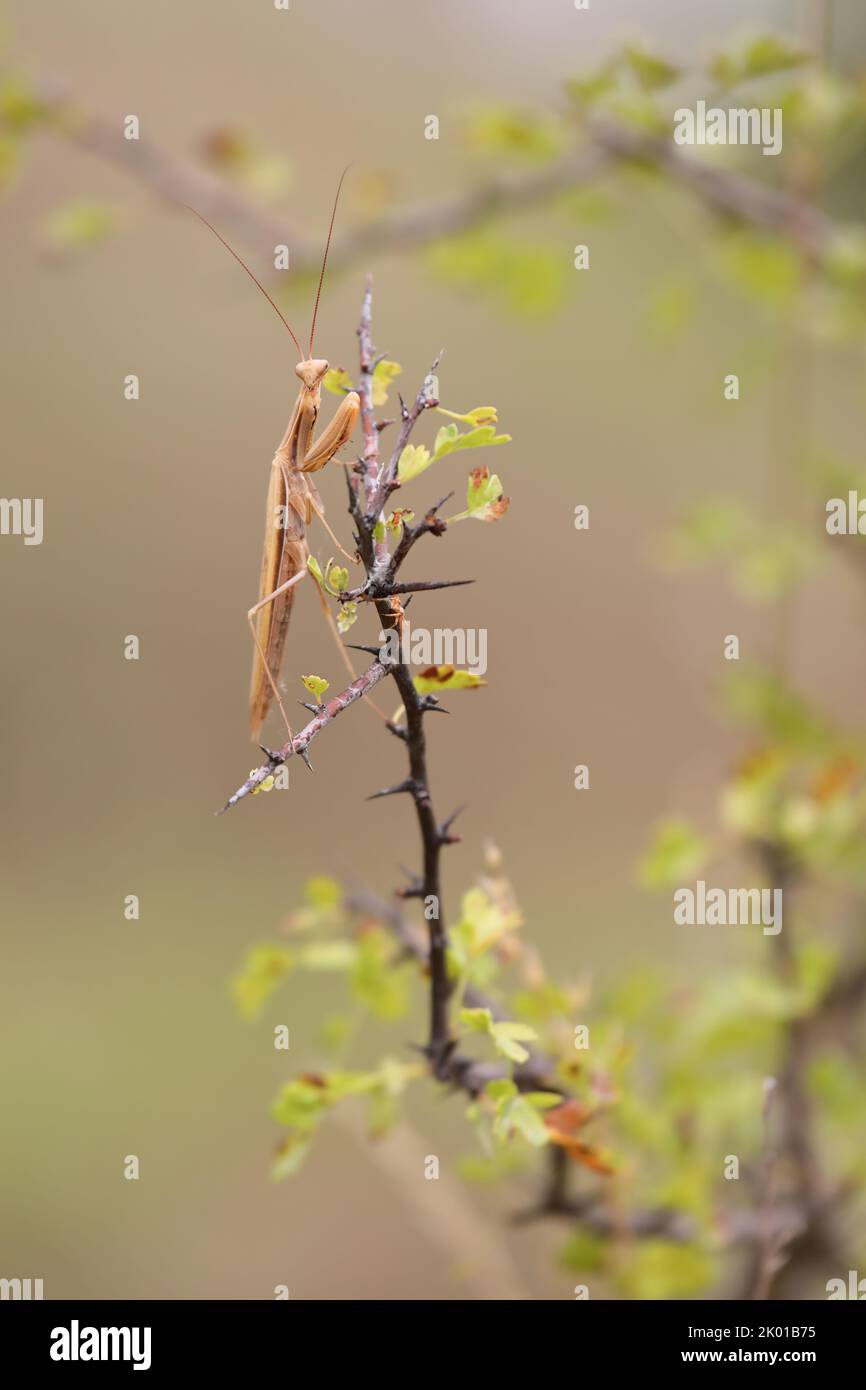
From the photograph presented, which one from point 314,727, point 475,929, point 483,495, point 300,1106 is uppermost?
point 483,495

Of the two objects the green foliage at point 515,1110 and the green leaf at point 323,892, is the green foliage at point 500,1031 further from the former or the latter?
the green leaf at point 323,892

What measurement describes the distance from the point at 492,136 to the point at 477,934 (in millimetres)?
944

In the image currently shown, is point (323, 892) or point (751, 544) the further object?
point (751, 544)

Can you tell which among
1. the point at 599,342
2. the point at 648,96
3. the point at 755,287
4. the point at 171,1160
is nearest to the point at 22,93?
the point at 648,96

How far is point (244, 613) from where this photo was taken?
3.11 m

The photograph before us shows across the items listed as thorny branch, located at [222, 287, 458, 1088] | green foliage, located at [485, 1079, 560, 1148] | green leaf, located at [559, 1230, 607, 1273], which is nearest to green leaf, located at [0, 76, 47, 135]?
thorny branch, located at [222, 287, 458, 1088]

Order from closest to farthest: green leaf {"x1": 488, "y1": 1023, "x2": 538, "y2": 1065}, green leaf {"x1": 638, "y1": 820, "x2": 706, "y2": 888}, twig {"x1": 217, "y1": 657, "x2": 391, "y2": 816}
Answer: twig {"x1": 217, "y1": 657, "x2": 391, "y2": 816}, green leaf {"x1": 488, "y1": 1023, "x2": 538, "y2": 1065}, green leaf {"x1": 638, "y1": 820, "x2": 706, "y2": 888}

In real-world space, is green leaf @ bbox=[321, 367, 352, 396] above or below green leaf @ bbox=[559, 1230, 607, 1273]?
above

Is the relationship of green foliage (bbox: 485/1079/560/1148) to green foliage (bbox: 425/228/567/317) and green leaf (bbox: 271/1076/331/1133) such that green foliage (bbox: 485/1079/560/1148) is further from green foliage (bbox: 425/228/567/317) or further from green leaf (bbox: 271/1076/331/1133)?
green foliage (bbox: 425/228/567/317)

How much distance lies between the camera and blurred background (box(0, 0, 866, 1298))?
294 centimetres

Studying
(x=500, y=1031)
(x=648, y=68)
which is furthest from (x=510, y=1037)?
(x=648, y=68)

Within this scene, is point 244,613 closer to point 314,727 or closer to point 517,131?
Result: point 517,131

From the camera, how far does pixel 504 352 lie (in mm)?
3629

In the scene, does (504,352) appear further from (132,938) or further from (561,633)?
(132,938)
